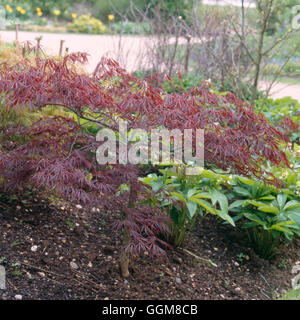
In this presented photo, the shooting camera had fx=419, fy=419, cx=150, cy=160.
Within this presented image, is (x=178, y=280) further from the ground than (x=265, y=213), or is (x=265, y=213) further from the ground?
(x=265, y=213)

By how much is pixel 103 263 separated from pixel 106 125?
100 cm

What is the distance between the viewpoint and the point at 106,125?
254 cm

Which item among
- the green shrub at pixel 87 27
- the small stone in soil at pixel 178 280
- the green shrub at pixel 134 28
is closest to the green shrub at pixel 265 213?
the small stone in soil at pixel 178 280

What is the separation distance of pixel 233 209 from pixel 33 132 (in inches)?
64.4

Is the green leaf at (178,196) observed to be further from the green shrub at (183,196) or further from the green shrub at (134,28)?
the green shrub at (134,28)

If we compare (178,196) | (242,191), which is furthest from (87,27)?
(178,196)

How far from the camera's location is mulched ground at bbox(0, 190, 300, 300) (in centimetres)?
267

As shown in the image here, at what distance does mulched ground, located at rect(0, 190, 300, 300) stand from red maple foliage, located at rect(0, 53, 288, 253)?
0.38m

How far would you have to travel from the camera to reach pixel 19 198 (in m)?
3.34

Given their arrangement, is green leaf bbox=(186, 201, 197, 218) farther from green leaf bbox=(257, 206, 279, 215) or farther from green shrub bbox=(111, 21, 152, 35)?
green shrub bbox=(111, 21, 152, 35)

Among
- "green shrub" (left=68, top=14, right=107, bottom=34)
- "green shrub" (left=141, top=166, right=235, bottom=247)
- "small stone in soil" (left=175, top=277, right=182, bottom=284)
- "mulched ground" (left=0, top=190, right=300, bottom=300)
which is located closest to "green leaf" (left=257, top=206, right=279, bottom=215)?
"green shrub" (left=141, top=166, right=235, bottom=247)

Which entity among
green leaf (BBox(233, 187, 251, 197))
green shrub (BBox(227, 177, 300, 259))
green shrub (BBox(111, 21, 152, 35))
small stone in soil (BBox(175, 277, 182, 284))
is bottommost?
small stone in soil (BBox(175, 277, 182, 284))

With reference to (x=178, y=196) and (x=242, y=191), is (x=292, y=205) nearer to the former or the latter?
(x=242, y=191)

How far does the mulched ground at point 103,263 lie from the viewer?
105 inches
